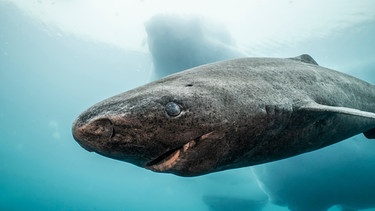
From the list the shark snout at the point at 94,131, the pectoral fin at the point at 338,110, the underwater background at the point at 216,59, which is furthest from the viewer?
the underwater background at the point at 216,59

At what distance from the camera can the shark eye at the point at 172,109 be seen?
2.19 metres

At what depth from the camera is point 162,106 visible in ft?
7.16

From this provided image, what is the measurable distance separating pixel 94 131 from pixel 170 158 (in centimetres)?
69

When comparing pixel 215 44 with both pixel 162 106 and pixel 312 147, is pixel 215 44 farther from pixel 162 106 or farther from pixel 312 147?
pixel 162 106

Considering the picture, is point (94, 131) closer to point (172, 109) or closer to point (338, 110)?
point (172, 109)

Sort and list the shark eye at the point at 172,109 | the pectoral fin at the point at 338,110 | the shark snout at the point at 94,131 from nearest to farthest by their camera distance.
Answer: the shark snout at the point at 94,131, the shark eye at the point at 172,109, the pectoral fin at the point at 338,110

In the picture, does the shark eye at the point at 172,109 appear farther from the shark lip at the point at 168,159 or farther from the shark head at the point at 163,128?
the shark lip at the point at 168,159

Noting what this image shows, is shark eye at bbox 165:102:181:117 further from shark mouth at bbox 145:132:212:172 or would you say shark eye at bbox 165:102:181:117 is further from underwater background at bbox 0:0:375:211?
underwater background at bbox 0:0:375:211

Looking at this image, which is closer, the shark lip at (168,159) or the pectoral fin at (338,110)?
the shark lip at (168,159)

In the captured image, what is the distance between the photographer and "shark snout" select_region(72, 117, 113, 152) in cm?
196

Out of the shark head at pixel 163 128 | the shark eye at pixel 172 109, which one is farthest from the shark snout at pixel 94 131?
the shark eye at pixel 172 109

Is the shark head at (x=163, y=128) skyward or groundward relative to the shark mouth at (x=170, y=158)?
skyward

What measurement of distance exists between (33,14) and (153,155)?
4306 centimetres

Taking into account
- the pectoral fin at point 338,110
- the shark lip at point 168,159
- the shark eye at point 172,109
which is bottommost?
the shark lip at point 168,159
